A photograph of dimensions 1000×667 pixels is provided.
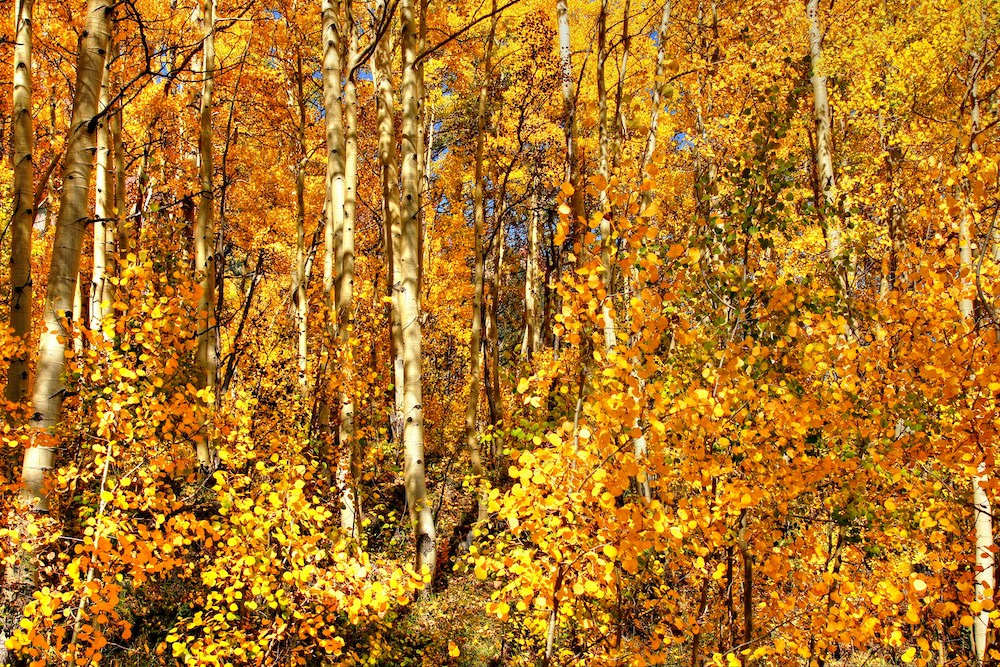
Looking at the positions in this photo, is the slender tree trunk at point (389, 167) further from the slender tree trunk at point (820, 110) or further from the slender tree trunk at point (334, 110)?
the slender tree trunk at point (820, 110)

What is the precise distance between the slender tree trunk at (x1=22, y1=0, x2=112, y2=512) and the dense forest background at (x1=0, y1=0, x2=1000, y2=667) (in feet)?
0.07

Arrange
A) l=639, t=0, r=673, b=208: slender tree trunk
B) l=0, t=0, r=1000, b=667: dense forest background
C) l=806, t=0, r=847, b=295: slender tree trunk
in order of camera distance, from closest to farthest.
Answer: l=0, t=0, r=1000, b=667: dense forest background
l=639, t=0, r=673, b=208: slender tree trunk
l=806, t=0, r=847, b=295: slender tree trunk

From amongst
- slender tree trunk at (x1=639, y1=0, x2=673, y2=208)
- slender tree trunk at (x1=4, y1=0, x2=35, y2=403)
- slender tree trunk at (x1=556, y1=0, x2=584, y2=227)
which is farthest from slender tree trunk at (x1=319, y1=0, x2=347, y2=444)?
slender tree trunk at (x1=639, y1=0, x2=673, y2=208)

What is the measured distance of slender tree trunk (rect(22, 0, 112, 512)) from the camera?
3.47 m

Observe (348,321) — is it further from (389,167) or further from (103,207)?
(103,207)

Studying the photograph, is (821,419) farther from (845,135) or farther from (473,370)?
(845,135)

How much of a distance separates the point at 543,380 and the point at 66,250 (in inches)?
110

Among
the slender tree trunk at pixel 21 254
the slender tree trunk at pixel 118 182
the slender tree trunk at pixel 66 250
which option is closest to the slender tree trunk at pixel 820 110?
the slender tree trunk at pixel 66 250

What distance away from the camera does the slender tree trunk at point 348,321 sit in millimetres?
6422

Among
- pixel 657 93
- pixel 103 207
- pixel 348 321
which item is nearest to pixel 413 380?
pixel 348 321

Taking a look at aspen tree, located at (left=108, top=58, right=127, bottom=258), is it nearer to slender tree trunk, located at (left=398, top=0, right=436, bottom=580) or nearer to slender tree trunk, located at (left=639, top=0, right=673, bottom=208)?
Result: slender tree trunk, located at (left=398, top=0, right=436, bottom=580)

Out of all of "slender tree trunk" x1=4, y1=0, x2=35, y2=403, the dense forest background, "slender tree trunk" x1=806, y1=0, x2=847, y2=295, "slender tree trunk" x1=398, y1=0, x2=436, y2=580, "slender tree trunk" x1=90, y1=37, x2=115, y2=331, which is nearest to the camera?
the dense forest background

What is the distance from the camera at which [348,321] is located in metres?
6.66

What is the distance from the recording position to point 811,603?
3.98m
